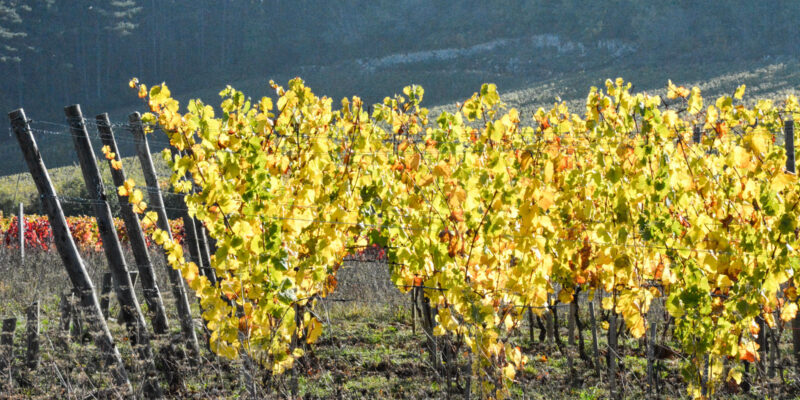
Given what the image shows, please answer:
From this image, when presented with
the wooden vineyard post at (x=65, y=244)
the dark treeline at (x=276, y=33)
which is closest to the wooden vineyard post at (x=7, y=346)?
the wooden vineyard post at (x=65, y=244)

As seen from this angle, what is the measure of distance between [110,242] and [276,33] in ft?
224

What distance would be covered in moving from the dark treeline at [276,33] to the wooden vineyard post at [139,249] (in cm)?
5072

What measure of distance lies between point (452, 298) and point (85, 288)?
2.50 metres

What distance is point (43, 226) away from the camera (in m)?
12.4

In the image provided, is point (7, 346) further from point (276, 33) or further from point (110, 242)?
point (276, 33)

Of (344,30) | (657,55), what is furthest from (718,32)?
(344,30)

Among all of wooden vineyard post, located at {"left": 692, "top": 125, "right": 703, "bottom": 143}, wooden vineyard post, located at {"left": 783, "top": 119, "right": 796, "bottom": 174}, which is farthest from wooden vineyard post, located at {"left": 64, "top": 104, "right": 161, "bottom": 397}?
wooden vineyard post, located at {"left": 783, "top": 119, "right": 796, "bottom": 174}

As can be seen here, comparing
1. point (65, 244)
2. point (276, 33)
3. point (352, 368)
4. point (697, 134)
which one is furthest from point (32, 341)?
point (276, 33)

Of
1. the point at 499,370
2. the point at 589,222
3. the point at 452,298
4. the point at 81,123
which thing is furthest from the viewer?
the point at 81,123

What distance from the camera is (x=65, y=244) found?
4.08m

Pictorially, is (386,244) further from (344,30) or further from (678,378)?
(344,30)

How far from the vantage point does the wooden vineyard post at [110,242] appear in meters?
3.98

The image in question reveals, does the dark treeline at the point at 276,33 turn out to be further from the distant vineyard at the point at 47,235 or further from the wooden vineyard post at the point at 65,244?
the wooden vineyard post at the point at 65,244

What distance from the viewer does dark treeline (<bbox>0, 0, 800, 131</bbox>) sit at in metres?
52.1
